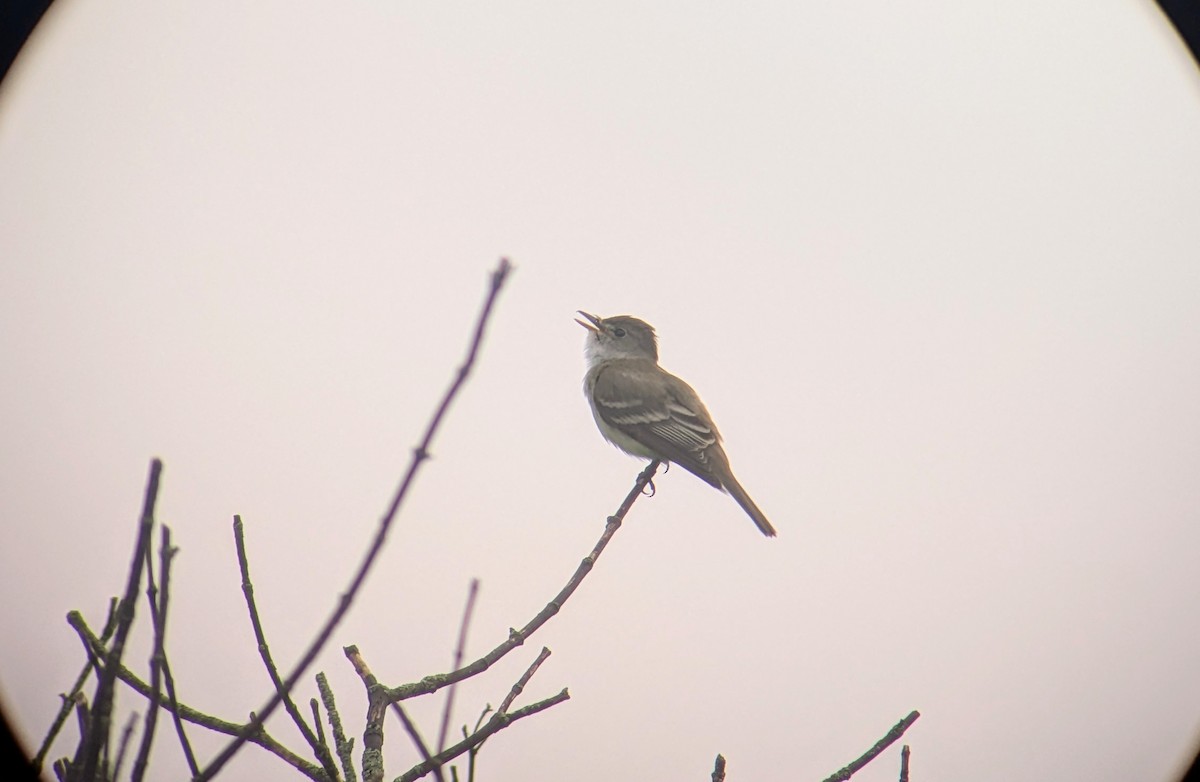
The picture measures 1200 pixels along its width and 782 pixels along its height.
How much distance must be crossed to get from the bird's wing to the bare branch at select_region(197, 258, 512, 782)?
7215mm

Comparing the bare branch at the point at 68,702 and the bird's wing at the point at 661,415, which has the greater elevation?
the bird's wing at the point at 661,415

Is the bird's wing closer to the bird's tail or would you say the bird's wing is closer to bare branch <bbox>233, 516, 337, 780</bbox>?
the bird's tail

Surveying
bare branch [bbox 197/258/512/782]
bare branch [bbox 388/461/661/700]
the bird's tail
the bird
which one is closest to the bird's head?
the bird

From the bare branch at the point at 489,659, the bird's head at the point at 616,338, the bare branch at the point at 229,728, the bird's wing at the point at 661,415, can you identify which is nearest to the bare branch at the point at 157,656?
the bare branch at the point at 229,728

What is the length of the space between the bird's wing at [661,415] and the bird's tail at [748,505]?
0.13 metres

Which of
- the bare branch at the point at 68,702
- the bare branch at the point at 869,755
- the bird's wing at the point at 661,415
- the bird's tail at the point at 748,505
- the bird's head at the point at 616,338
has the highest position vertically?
the bird's head at the point at 616,338

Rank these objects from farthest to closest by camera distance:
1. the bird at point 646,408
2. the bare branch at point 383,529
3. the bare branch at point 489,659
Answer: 1. the bird at point 646,408
2. the bare branch at point 489,659
3. the bare branch at point 383,529

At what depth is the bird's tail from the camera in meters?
7.96

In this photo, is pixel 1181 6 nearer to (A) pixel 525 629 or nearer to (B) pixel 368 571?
(A) pixel 525 629

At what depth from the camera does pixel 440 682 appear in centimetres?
302

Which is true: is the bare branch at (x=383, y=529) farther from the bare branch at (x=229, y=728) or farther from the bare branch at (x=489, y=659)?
the bare branch at (x=489, y=659)

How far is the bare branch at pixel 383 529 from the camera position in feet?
4.42

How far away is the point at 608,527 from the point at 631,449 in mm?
5802

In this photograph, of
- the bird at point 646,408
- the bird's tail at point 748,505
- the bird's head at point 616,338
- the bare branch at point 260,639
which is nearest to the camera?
the bare branch at point 260,639
